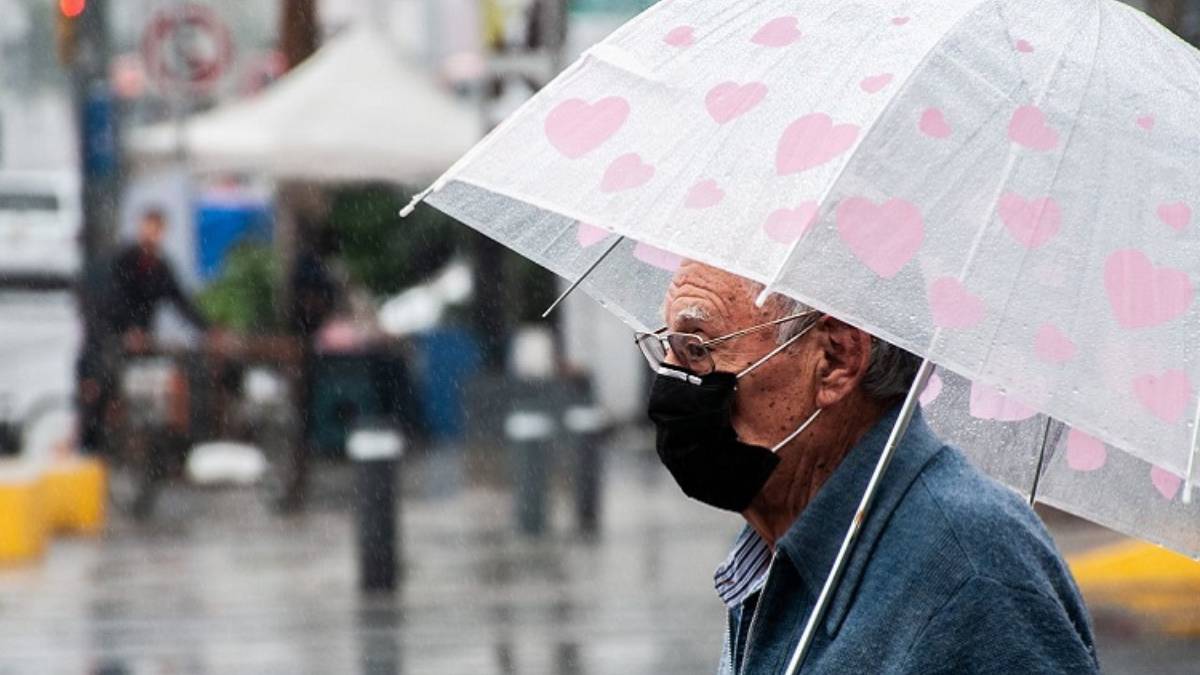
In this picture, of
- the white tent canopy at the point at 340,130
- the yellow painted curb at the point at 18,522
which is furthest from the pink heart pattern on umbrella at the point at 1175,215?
the white tent canopy at the point at 340,130

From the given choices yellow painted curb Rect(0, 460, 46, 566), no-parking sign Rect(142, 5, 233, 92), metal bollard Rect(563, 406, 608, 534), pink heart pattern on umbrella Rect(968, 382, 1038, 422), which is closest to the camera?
pink heart pattern on umbrella Rect(968, 382, 1038, 422)

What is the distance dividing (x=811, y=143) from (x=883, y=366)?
0.33 m

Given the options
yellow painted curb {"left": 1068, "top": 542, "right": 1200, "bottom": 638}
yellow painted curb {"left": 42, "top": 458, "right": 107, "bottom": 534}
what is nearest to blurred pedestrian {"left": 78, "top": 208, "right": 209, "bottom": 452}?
yellow painted curb {"left": 42, "top": 458, "right": 107, "bottom": 534}

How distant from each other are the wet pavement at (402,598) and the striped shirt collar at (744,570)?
6.35 m

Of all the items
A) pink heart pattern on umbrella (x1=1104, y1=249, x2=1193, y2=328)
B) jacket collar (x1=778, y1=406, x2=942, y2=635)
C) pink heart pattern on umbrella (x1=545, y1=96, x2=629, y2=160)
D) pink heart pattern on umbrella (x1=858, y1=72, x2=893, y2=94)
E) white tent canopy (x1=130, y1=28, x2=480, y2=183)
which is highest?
pink heart pattern on umbrella (x1=858, y1=72, x2=893, y2=94)

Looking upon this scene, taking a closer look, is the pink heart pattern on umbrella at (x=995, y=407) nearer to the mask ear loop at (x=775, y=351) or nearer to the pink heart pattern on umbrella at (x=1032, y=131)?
the mask ear loop at (x=775, y=351)

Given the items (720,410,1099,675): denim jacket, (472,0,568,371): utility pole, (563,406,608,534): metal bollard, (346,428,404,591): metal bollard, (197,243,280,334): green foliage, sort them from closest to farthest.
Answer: (720,410,1099,675): denim jacket
(346,428,404,591): metal bollard
(563,406,608,534): metal bollard
(472,0,568,371): utility pole
(197,243,280,334): green foliage

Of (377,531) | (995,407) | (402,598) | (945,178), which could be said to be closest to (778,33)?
(945,178)

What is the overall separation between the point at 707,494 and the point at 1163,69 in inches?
32.7

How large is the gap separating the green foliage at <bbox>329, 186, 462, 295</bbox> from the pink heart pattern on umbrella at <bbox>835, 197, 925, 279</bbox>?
1852 cm

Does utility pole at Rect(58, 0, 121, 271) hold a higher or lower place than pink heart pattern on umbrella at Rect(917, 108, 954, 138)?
lower

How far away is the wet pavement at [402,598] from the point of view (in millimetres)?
9671

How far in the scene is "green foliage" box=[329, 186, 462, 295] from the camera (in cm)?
2114

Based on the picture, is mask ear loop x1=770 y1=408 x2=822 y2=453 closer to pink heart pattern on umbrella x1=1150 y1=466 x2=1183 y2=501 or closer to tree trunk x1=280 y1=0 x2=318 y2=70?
pink heart pattern on umbrella x1=1150 y1=466 x2=1183 y2=501
